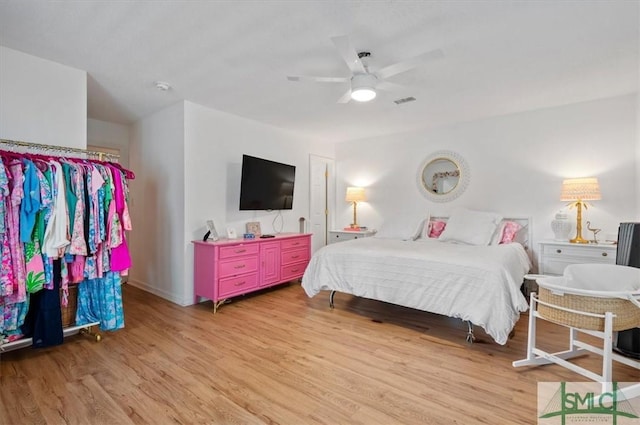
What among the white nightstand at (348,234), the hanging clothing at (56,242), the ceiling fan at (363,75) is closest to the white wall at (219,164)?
the white nightstand at (348,234)

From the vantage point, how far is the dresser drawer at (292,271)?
440 cm

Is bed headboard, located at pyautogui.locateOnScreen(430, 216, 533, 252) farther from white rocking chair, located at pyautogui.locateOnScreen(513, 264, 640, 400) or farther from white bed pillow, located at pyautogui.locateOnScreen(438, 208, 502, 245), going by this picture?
white rocking chair, located at pyautogui.locateOnScreen(513, 264, 640, 400)

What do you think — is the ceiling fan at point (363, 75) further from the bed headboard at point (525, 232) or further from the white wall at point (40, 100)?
the bed headboard at point (525, 232)

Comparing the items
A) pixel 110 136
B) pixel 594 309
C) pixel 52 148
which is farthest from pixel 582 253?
pixel 110 136

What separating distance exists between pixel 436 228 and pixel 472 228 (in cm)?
66

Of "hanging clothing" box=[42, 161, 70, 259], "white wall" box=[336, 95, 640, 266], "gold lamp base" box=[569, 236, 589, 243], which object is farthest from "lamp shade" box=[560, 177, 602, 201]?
"hanging clothing" box=[42, 161, 70, 259]

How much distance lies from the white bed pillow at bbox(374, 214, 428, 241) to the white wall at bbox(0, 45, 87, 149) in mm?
3709

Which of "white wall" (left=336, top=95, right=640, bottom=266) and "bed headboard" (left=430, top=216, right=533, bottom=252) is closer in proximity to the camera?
"white wall" (left=336, top=95, right=640, bottom=266)

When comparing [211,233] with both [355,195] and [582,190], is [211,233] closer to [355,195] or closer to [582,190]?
[355,195]

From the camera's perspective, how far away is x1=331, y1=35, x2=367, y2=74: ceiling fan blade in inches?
78.5

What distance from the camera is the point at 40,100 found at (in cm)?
267

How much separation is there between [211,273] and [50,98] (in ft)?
7.21

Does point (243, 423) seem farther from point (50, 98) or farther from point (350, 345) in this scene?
point (50, 98)

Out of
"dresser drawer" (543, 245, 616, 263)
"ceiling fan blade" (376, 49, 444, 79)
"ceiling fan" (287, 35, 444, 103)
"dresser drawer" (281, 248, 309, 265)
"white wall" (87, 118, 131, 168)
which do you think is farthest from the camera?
"dresser drawer" (281, 248, 309, 265)
